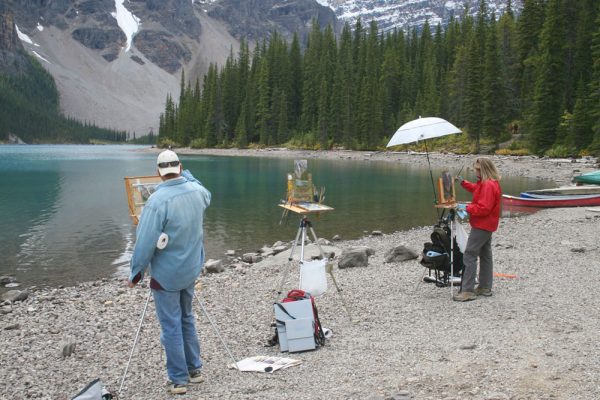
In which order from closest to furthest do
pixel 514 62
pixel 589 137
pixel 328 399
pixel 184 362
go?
1. pixel 328 399
2. pixel 184 362
3. pixel 589 137
4. pixel 514 62

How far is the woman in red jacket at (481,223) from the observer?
8.61 metres

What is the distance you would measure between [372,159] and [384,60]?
37.8 metres

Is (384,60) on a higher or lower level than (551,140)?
higher

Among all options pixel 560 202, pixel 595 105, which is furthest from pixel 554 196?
pixel 595 105

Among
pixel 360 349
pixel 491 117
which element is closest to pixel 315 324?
pixel 360 349

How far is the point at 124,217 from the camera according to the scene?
26469 millimetres

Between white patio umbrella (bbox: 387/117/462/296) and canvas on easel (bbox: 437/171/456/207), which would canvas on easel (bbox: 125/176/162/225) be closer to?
white patio umbrella (bbox: 387/117/462/296)

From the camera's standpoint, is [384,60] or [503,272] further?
[384,60]

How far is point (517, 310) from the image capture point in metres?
8.34

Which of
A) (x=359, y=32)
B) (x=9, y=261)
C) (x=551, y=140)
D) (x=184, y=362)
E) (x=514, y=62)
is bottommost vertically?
(x=9, y=261)

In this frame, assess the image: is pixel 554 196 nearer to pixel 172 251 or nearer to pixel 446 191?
pixel 446 191

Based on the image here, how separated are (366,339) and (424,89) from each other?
288 ft

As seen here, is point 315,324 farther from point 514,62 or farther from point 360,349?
point 514,62

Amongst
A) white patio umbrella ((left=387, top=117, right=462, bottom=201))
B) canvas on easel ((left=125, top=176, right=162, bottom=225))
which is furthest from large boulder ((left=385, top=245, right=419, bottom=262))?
canvas on easel ((left=125, top=176, right=162, bottom=225))
